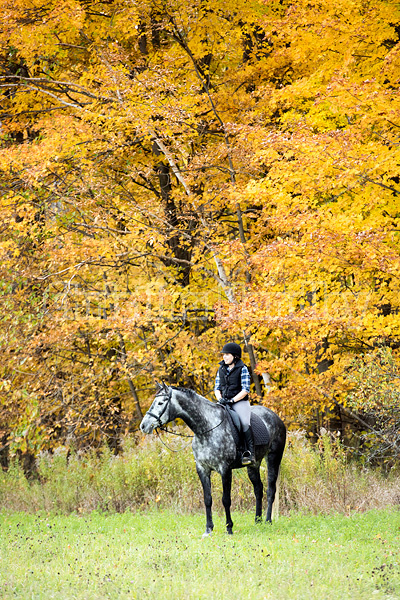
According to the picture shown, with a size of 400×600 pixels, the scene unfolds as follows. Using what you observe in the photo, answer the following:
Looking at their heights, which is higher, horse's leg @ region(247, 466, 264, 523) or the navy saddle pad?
the navy saddle pad

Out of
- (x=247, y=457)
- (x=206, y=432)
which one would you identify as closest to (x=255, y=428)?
(x=247, y=457)

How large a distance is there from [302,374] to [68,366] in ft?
17.9

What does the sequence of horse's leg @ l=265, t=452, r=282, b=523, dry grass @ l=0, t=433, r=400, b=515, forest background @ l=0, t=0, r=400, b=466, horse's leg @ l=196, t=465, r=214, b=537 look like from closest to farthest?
horse's leg @ l=196, t=465, r=214, b=537 < horse's leg @ l=265, t=452, r=282, b=523 < dry grass @ l=0, t=433, r=400, b=515 < forest background @ l=0, t=0, r=400, b=466

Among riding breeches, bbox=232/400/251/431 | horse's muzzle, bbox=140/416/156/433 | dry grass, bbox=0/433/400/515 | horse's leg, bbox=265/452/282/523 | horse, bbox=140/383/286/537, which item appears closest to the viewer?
horse's muzzle, bbox=140/416/156/433

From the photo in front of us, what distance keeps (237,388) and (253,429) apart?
69 centimetres

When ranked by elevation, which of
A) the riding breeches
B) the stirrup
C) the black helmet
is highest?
the black helmet

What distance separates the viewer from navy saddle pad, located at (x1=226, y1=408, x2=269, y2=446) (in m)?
8.18

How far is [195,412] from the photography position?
791 cm

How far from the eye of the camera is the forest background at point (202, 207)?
1055 centimetres

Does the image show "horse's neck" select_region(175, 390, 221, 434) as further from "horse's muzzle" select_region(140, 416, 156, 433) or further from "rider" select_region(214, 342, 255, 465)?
"horse's muzzle" select_region(140, 416, 156, 433)

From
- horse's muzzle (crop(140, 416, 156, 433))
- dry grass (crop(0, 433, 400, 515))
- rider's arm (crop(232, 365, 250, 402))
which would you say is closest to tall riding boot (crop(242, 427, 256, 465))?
rider's arm (crop(232, 365, 250, 402))

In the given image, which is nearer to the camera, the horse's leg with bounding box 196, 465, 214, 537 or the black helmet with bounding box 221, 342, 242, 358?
the horse's leg with bounding box 196, 465, 214, 537

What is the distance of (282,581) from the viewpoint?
5812mm

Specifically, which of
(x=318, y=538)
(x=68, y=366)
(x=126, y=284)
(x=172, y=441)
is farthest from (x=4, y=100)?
(x=318, y=538)
